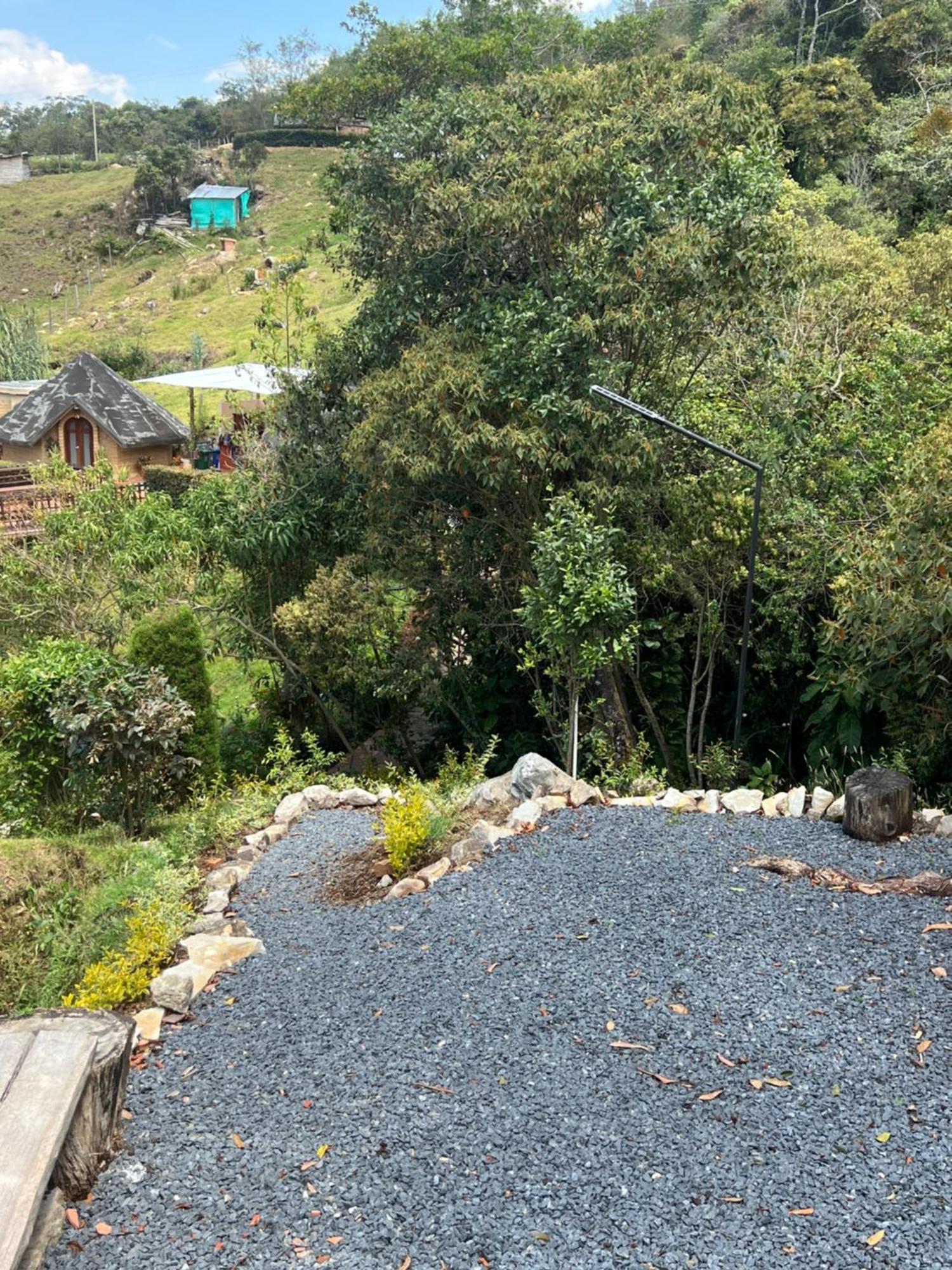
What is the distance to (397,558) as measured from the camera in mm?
9586

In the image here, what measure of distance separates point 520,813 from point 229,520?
221 inches

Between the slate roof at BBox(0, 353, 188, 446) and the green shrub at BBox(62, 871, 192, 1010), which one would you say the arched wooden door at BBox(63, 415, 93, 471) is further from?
the green shrub at BBox(62, 871, 192, 1010)

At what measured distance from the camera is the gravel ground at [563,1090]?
124 inches

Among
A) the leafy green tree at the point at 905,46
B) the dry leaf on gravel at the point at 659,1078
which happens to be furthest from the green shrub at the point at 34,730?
the leafy green tree at the point at 905,46

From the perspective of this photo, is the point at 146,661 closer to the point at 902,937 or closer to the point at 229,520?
the point at 229,520

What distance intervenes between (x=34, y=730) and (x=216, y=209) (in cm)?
5299

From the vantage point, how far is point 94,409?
23.6m

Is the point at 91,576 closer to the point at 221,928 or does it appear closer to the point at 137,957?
the point at 221,928

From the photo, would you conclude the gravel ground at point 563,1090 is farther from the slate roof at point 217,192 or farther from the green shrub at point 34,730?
the slate roof at point 217,192

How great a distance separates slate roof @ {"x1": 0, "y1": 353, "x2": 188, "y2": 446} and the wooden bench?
840 inches

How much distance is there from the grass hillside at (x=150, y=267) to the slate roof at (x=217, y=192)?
142 cm

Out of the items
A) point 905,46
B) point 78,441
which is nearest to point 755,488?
point 78,441

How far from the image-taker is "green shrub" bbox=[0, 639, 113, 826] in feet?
28.0

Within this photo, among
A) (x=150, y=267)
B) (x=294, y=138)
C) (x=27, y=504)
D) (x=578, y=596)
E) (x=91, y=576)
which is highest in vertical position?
(x=294, y=138)
